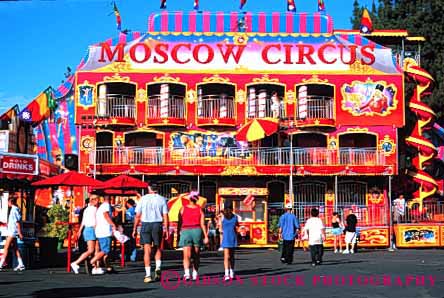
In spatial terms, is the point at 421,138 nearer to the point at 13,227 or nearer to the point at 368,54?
the point at 368,54

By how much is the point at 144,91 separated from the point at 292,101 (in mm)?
7218

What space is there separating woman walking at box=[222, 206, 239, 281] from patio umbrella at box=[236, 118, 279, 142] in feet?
68.8

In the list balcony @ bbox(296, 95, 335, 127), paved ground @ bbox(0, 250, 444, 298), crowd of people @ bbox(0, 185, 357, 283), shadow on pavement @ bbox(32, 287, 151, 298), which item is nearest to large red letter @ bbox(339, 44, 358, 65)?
balcony @ bbox(296, 95, 335, 127)

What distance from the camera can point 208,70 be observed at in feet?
135

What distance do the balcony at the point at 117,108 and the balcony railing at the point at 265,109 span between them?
5.70 meters

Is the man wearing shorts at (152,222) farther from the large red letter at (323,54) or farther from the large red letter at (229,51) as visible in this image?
the large red letter at (323,54)

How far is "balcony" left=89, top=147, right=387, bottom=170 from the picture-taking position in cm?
4062

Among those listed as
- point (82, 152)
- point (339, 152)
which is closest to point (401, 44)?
point (339, 152)

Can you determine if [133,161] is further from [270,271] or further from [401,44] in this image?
[270,271]

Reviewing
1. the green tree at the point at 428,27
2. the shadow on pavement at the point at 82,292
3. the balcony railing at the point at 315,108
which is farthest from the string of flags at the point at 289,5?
the shadow on pavement at the point at 82,292

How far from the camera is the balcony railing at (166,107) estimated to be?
135ft

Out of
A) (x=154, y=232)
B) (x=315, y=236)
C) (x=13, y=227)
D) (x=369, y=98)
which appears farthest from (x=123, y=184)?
(x=369, y=98)

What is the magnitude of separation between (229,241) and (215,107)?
2410cm

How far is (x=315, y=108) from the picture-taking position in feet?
137
